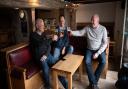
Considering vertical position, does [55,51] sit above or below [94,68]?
above

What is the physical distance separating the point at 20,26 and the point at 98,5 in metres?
3.54

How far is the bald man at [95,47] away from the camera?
2.68 metres

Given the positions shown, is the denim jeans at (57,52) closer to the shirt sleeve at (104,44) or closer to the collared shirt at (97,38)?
the collared shirt at (97,38)

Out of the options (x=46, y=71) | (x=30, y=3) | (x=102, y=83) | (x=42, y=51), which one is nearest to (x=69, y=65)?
(x=46, y=71)

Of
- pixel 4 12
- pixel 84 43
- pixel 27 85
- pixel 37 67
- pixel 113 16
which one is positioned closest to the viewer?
pixel 27 85

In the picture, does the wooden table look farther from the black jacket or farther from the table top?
the black jacket

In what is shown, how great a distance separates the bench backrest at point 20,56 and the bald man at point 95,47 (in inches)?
46.8

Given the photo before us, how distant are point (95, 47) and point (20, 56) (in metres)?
1.49

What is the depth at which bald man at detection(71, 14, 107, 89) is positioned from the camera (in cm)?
268

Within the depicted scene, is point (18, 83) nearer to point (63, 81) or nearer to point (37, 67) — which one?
point (37, 67)

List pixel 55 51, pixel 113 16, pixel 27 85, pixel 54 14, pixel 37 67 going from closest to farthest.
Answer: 1. pixel 27 85
2. pixel 37 67
3. pixel 55 51
4. pixel 113 16
5. pixel 54 14

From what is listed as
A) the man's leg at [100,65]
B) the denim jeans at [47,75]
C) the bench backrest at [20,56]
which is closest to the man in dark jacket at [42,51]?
the denim jeans at [47,75]

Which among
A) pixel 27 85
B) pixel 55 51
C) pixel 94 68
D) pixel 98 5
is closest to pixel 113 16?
pixel 98 5

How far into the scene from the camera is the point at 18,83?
92.3 inches
